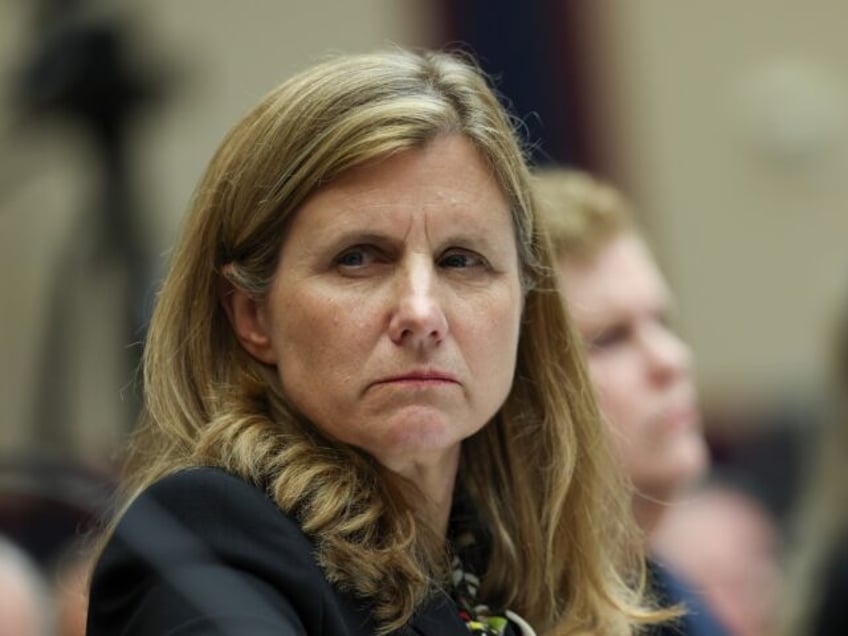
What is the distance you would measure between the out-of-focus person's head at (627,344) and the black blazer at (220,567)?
1057mm

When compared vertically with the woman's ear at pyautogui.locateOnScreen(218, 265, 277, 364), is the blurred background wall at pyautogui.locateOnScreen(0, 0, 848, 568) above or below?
below

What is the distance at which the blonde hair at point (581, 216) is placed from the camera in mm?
2900

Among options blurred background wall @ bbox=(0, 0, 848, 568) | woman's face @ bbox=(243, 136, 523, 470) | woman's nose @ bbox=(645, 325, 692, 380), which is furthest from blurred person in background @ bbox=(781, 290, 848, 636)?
blurred background wall @ bbox=(0, 0, 848, 568)

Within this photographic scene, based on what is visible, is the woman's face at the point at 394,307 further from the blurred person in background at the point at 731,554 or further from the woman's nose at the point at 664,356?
the blurred person in background at the point at 731,554

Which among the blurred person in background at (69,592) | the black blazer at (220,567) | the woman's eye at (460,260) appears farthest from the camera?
the blurred person in background at (69,592)

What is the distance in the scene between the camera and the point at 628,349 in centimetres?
293

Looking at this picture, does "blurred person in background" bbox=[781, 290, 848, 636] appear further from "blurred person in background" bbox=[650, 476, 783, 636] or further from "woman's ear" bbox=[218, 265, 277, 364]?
"woman's ear" bbox=[218, 265, 277, 364]

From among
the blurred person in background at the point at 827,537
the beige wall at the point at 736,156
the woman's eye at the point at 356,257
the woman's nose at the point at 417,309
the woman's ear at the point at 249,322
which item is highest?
the woman's eye at the point at 356,257

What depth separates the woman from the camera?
1.81 meters

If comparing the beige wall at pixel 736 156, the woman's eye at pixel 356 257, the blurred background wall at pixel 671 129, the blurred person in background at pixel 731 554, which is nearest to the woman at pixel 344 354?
the woman's eye at pixel 356 257

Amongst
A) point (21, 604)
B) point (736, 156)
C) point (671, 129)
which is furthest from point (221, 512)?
point (736, 156)

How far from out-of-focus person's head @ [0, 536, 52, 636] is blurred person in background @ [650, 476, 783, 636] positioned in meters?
1.43

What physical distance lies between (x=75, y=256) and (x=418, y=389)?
212 centimetres

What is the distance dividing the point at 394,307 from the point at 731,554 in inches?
107
